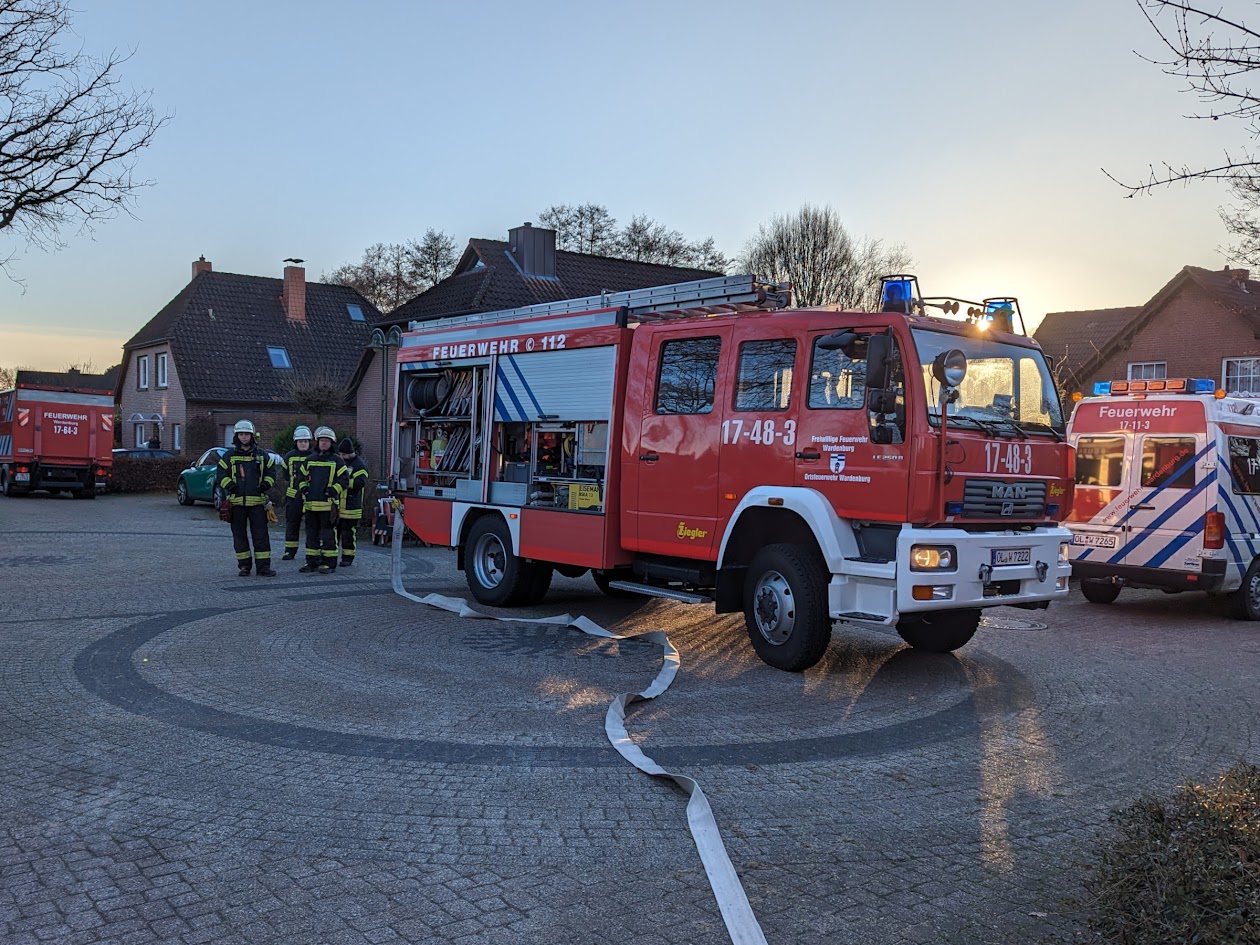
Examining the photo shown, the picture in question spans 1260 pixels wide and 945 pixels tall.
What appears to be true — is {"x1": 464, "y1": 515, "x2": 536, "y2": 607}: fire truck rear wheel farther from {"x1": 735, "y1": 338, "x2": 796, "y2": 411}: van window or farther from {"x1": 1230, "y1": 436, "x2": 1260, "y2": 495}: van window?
{"x1": 1230, "y1": 436, "x2": 1260, "y2": 495}: van window

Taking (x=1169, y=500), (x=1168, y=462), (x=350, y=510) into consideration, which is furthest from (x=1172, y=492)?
(x=350, y=510)

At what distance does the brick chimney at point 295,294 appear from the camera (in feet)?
144

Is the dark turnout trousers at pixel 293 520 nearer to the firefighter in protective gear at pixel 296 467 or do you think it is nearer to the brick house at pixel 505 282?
the firefighter in protective gear at pixel 296 467

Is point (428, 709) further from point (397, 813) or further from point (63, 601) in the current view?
point (63, 601)

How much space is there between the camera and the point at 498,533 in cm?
1060

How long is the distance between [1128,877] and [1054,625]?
815 centimetres

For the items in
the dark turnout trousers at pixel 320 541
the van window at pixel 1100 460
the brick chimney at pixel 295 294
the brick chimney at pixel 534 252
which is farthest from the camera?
the brick chimney at pixel 295 294

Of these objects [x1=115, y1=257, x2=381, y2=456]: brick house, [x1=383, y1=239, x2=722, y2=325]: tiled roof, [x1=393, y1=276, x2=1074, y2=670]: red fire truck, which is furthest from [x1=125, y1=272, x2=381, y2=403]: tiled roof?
[x1=393, y1=276, x2=1074, y2=670]: red fire truck

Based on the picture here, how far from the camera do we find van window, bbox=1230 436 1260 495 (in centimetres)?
1139

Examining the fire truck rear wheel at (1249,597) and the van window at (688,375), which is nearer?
the van window at (688,375)

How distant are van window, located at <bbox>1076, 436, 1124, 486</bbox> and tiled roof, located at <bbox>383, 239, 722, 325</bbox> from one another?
19.1 meters

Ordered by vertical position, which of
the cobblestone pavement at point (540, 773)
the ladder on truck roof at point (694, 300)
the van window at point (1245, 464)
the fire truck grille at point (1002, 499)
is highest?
the ladder on truck roof at point (694, 300)

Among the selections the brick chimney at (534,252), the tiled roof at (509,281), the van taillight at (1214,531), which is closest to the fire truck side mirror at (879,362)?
the van taillight at (1214,531)

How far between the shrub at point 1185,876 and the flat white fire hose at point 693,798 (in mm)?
1138
